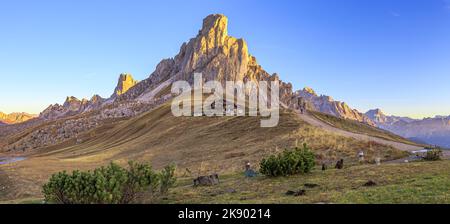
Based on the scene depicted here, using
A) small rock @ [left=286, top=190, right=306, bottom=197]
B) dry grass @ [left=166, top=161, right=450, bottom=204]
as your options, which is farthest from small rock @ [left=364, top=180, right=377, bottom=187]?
small rock @ [left=286, top=190, right=306, bottom=197]

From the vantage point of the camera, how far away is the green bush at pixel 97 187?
15.1m

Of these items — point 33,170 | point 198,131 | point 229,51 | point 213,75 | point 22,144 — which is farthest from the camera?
point 229,51

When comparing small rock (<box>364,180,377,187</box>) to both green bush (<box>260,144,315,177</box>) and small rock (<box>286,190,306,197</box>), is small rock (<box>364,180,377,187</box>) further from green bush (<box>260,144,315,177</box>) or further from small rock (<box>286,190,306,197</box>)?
green bush (<box>260,144,315,177</box>)

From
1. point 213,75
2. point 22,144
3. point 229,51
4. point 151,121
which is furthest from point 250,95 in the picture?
point 22,144

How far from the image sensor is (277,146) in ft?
129

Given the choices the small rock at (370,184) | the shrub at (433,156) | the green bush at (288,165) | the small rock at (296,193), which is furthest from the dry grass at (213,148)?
the small rock at (296,193)

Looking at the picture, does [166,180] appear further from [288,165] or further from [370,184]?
[370,184]

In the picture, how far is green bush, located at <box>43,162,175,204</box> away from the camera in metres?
15.1

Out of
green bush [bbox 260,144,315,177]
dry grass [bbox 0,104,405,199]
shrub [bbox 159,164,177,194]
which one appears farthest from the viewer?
dry grass [bbox 0,104,405,199]

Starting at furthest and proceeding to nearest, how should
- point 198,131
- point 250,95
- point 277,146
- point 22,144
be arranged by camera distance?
point 250,95 → point 22,144 → point 198,131 → point 277,146

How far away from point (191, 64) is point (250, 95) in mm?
52143

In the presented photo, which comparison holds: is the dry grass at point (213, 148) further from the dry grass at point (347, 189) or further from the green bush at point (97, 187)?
the green bush at point (97, 187)

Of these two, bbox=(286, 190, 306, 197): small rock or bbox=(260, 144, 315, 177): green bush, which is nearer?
bbox=(286, 190, 306, 197): small rock
